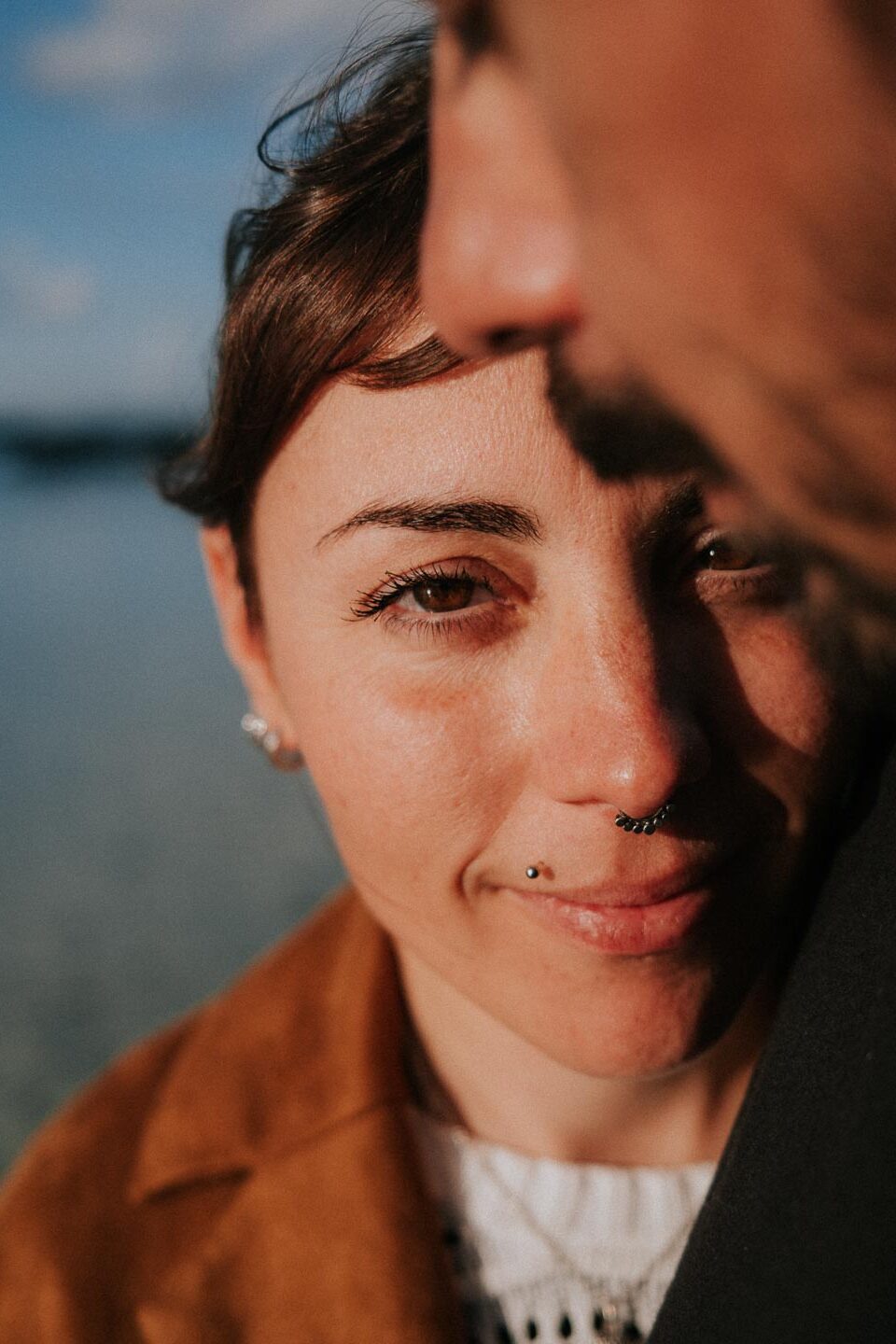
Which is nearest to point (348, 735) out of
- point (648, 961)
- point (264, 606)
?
point (264, 606)

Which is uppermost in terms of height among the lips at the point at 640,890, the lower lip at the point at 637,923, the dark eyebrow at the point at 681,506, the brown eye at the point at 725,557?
the dark eyebrow at the point at 681,506

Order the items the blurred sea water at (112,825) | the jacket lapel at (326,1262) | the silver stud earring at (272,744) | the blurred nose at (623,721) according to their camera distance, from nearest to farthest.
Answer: the blurred nose at (623,721), the jacket lapel at (326,1262), the silver stud earring at (272,744), the blurred sea water at (112,825)

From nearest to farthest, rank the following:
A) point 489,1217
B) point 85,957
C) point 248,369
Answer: point 248,369 < point 489,1217 < point 85,957

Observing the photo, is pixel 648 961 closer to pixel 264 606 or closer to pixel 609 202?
pixel 264 606

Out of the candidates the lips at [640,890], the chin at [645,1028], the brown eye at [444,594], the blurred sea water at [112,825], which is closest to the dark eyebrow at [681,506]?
the brown eye at [444,594]

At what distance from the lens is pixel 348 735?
1264 millimetres

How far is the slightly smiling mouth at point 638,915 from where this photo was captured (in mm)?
1163

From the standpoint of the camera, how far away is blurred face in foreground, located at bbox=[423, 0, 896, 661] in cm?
49

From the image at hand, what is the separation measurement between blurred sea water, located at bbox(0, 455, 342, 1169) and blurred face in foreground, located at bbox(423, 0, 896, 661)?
1.47 metres

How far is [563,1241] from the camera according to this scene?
146 cm

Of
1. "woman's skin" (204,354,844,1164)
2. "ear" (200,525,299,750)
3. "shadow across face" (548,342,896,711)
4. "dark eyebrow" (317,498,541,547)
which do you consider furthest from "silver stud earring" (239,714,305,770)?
"shadow across face" (548,342,896,711)

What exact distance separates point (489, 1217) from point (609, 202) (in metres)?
1.31

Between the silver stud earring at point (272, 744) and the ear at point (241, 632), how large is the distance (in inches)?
0.5

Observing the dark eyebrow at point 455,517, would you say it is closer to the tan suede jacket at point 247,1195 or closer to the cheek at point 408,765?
the cheek at point 408,765
